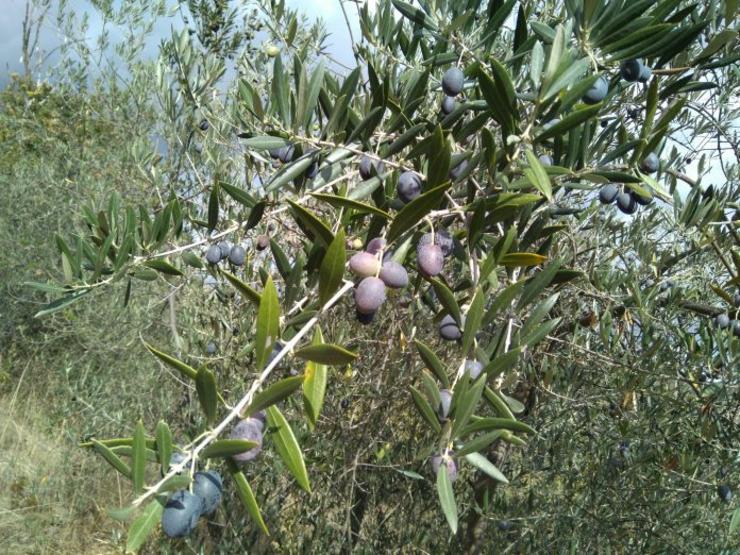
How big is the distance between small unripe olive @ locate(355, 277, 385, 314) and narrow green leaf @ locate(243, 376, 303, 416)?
133 millimetres

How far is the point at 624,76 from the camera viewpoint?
1.14 m

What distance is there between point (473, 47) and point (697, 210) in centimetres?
83

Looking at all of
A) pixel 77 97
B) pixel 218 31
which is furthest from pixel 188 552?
pixel 77 97

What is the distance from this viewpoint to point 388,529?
2.97 m

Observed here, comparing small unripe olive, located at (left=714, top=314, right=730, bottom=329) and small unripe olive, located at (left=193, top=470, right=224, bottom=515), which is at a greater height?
small unripe olive, located at (left=714, top=314, right=730, bottom=329)

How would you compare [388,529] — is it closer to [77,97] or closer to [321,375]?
[321,375]

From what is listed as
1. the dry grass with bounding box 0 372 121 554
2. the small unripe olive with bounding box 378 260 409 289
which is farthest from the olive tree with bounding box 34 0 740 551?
the dry grass with bounding box 0 372 121 554

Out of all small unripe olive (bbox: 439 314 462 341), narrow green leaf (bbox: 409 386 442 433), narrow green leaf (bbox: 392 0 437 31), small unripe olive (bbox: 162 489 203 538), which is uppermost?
narrow green leaf (bbox: 392 0 437 31)

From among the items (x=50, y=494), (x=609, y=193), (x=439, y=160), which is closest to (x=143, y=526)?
(x=439, y=160)

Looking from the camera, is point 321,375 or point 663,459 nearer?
point 321,375

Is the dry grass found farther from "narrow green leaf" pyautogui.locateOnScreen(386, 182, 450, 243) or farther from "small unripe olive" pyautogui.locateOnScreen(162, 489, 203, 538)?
"narrow green leaf" pyautogui.locateOnScreen(386, 182, 450, 243)

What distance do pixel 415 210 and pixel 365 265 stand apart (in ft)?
0.33

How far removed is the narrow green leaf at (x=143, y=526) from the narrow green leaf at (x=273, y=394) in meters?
0.15

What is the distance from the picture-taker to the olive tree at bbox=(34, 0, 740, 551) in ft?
2.78
